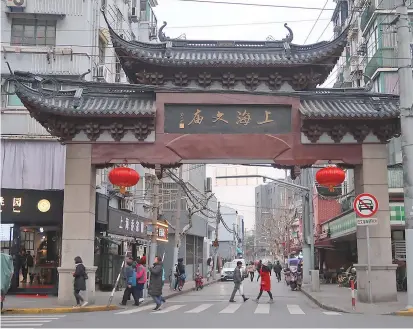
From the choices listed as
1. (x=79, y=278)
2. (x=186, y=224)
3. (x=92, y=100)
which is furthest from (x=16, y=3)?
(x=186, y=224)

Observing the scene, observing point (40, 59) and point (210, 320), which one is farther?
point (40, 59)

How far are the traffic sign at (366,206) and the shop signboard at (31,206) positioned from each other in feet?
39.9

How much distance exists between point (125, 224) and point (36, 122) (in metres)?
7.32

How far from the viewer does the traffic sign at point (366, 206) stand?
52.3 ft

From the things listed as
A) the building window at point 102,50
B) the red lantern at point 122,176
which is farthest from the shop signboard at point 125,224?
the red lantern at point 122,176

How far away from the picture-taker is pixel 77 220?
57.1 feet

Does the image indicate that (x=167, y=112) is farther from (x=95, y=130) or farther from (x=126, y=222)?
(x=126, y=222)

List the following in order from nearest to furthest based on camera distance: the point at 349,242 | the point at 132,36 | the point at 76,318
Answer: the point at 76,318 → the point at 132,36 → the point at 349,242

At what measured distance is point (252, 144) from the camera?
711 inches

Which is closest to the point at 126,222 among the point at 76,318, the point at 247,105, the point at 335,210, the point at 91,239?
the point at 91,239

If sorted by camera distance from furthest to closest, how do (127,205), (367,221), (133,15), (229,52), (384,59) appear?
(133,15), (127,205), (384,59), (229,52), (367,221)

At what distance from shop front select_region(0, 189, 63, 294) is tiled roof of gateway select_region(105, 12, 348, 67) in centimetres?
716

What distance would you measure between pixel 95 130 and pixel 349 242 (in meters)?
25.0

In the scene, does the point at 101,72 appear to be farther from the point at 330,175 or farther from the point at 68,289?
the point at 330,175
